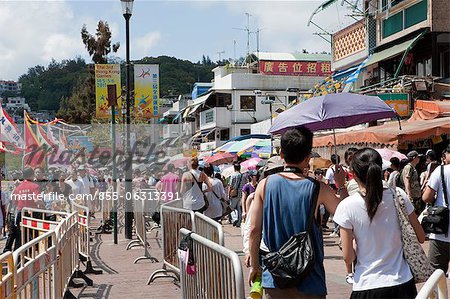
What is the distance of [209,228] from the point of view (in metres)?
7.89

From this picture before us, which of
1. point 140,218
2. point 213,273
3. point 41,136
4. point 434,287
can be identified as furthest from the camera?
point 41,136

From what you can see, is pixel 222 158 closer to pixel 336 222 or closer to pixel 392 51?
pixel 392 51

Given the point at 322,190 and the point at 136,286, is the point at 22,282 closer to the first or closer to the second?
the point at 322,190

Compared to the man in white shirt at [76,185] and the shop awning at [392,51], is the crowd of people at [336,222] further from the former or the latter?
the shop awning at [392,51]

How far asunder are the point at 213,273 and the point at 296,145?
54.1 inches

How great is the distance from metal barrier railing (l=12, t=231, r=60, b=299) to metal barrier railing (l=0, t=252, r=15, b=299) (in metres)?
0.12

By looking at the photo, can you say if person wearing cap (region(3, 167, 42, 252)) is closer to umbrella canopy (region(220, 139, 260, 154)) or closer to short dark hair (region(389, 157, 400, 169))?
short dark hair (region(389, 157, 400, 169))

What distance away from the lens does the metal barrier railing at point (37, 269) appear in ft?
18.8

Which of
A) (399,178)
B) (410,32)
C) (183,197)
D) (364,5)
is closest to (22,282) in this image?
(183,197)

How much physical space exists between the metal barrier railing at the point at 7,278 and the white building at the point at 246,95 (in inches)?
1775

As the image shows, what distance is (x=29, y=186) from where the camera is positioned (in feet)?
41.8

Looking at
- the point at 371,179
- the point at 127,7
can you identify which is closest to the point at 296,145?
the point at 371,179

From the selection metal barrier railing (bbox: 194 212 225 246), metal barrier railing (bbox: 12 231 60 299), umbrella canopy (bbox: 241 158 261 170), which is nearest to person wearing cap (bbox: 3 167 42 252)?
metal barrier railing (bbox: 12 231 60 299)

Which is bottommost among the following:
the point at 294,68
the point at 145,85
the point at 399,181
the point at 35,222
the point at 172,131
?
the point at 35,222
